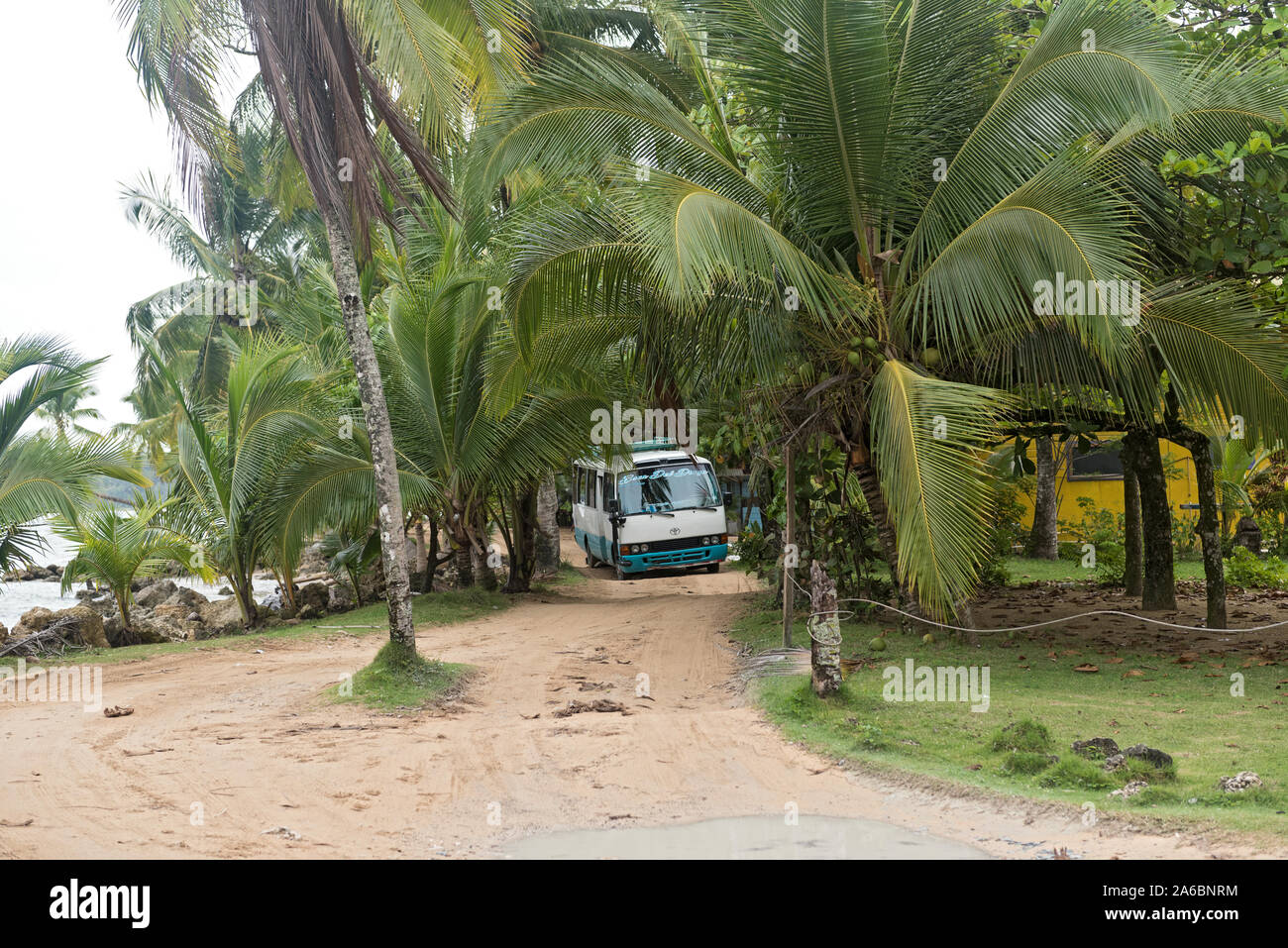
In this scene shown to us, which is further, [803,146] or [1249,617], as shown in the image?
[1249,617]

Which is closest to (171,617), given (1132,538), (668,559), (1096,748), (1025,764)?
(668,559)

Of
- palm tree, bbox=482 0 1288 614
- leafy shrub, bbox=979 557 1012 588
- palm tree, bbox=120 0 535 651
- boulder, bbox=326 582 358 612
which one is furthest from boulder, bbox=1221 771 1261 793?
boulder, bbox=326 582 358 612

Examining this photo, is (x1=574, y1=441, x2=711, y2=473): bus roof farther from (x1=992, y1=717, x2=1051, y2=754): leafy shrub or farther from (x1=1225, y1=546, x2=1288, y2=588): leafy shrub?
(x1=992, y1=717, x2=1051, y2=754): leafy shrub

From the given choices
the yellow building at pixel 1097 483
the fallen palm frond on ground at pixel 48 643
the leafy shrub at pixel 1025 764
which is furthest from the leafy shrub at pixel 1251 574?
the fallen palm frond on ground at pixel 48 643

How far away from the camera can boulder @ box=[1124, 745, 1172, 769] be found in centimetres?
553

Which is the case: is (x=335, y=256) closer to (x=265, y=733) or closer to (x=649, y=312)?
(x=649, y=312)

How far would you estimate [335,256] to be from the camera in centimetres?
905

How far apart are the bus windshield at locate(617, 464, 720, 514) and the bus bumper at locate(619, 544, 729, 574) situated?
0.82m

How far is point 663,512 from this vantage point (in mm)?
18531

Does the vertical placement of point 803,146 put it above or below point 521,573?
above

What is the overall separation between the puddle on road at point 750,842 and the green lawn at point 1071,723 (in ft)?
2.82

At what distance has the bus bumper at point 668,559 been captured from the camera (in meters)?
18.8
